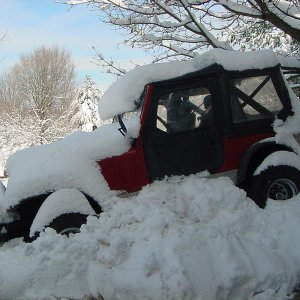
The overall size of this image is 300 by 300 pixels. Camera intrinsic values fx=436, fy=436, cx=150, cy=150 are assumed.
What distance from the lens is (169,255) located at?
3486mm

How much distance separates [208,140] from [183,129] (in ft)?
1.07

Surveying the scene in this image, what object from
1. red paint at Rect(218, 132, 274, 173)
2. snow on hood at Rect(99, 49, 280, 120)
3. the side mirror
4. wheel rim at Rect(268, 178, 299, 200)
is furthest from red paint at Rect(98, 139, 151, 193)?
wheel rim at Rect(268, 178, 299, 200)

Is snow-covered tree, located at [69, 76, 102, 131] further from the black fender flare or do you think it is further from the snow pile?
the snow pile

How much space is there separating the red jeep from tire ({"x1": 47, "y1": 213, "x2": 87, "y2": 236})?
30cm

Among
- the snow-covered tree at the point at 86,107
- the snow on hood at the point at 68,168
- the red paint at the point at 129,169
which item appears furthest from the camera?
the snow-covered tree at the point at 86,107

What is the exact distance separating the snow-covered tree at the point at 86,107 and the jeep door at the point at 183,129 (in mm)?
32826

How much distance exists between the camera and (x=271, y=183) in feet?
16.8

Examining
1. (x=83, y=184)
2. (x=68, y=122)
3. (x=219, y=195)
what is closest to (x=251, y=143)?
(x=219, y=195)

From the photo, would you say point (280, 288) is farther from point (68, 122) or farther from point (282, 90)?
point (68, 122)

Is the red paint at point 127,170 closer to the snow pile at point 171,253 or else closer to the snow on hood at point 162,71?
the snow pile at point 171,253

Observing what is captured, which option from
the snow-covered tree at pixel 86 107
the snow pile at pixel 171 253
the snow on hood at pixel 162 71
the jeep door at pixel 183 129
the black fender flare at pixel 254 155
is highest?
the snow-covered tree at pixel 86 107

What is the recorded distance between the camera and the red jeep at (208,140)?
4.97 m

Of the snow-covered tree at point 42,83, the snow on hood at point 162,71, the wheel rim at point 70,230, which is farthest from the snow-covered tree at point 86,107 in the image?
the wheel rim at point 70,230

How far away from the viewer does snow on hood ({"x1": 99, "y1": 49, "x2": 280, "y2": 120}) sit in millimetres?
5125
